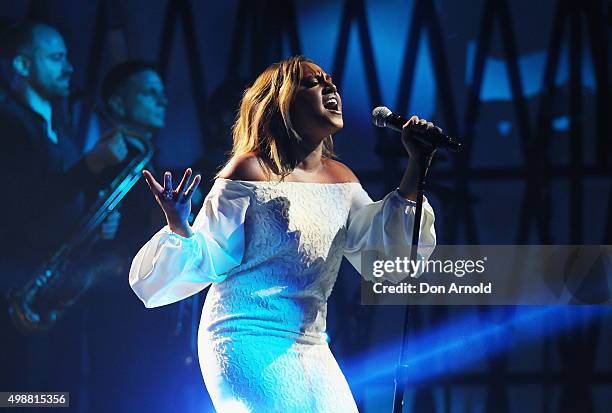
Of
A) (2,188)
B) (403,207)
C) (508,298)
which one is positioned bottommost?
(508,298)

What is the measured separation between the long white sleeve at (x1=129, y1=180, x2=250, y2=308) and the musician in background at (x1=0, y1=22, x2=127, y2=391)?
161cm

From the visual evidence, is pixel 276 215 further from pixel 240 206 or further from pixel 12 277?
pixel 12 277

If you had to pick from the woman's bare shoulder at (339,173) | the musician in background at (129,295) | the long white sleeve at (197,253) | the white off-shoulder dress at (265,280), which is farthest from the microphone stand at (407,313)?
the musician in background at (129,295)

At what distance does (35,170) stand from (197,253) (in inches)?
77.0

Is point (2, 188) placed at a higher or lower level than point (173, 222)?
lower

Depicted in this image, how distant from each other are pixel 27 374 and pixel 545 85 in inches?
103

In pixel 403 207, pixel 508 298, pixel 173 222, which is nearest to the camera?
pixel 173 222

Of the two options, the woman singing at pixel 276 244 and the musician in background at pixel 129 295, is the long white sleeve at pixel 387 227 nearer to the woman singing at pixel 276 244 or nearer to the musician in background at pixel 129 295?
the woman singing at pixel 276 244

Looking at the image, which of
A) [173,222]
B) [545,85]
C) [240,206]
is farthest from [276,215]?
[545,85]

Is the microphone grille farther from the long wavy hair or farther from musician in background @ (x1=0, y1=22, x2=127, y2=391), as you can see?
musician in background @ (x1=0, y1=22, x2=127, y2=391)

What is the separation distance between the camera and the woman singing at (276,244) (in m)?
2.17

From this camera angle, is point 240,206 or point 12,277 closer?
point 240,206

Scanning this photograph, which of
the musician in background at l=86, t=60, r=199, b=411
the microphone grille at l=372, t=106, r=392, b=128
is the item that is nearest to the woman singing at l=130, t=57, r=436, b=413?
the microphone grille at l=372, t=106, r=392, b=128

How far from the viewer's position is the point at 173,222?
2174 millimetres
